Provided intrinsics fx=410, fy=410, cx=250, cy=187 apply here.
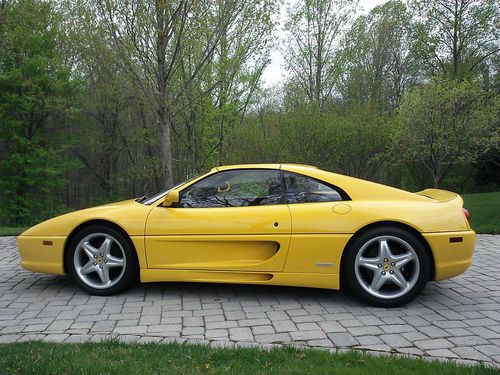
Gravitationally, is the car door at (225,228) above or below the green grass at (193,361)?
above

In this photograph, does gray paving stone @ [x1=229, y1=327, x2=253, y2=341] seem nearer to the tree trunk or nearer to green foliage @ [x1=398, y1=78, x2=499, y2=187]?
A: the tree trunk

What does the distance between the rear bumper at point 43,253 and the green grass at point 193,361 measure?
143 centimetres

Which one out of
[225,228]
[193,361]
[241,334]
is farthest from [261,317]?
[193,361]

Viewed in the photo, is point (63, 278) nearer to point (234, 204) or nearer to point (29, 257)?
point (29, 257)

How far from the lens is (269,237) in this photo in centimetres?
389

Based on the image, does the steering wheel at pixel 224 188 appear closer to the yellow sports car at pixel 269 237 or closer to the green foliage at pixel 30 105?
A: the yellow sports car at pixel 269 237

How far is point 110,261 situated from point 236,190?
1486mm

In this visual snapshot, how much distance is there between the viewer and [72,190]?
25.1 m

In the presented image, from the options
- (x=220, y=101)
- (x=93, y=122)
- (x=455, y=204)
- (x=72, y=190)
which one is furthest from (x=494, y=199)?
(x=72, y=190)

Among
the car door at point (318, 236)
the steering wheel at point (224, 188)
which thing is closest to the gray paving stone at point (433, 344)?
the car door at point (318, 236)

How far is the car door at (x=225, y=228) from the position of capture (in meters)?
3.92

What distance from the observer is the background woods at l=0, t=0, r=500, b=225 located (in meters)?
8.11

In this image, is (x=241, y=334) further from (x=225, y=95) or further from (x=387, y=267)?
(x=225, y=95)

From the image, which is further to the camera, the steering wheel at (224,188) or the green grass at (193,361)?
the steering wheel at (224,188)
